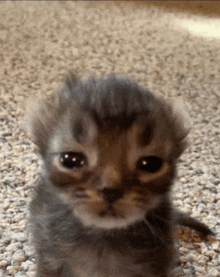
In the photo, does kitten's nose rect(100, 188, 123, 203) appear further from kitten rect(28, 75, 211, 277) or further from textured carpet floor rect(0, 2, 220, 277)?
textured carpet floor rect(0, 2, 220, 277)

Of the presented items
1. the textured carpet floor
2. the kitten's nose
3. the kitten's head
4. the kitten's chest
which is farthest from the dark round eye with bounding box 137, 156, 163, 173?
the textured carpet floor

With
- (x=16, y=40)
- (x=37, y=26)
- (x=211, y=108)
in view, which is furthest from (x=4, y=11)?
(x=211, y=108)

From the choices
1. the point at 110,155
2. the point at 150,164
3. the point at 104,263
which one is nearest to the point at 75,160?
the point at 110,155

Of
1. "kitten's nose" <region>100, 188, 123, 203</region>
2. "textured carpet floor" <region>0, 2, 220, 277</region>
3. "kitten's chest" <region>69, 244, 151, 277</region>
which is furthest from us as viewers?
"textured carpet floor" <region>0, 2, 220, 277</region>

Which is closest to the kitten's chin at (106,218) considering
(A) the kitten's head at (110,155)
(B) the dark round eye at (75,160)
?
(A) the kitten's head at (110,155)

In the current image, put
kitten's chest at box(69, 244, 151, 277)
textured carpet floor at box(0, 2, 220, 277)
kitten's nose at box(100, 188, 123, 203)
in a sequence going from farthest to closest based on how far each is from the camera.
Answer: textured carpet floor at box(0, 2, 220, 277) → kitten's chest at box(69, 244, 151, 277) → kitten's nose at box(100, 188, 123, 203)

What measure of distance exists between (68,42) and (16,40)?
497mm

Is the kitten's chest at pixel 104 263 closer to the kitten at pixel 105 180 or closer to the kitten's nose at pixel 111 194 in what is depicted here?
the kitten at pixel 105 180

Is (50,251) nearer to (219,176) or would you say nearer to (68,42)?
(219,176)

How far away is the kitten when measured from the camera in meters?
1.10

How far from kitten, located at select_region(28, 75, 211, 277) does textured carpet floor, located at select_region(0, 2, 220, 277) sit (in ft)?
1.52

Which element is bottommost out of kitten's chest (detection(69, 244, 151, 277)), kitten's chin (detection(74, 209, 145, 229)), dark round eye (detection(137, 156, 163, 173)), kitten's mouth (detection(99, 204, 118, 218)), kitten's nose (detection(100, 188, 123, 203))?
kitten's chest (detection(69, 244, 151, 277))

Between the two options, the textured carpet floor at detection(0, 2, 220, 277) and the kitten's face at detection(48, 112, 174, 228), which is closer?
the kitten's face at detection(48, 112, 174, 228)

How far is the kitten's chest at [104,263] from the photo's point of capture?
1.28 meters
